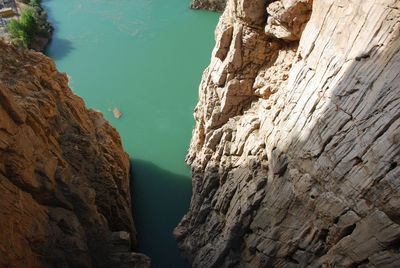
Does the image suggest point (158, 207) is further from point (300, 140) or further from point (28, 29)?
point (28, 29)

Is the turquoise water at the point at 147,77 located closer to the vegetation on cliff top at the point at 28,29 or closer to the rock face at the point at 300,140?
the vegetation on cliff top at the point at 28,29

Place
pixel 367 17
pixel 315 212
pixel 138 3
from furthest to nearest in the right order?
1. pixel 138 3
2. pixel 315 212
3. pixel 367 17

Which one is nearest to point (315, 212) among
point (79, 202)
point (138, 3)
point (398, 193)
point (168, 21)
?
point (398, 193)

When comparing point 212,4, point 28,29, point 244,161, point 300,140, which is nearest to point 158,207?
point 244,161

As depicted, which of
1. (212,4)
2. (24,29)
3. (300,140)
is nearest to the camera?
(300,140)

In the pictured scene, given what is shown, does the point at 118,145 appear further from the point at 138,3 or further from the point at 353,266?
the point at 138,3

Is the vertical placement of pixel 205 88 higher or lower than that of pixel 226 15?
lower

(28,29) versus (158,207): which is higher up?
(28,29)

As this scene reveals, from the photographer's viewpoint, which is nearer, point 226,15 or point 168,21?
point 226,15
